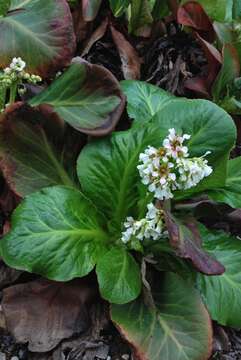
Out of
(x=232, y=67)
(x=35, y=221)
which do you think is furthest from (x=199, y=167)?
(x=232, y=67)

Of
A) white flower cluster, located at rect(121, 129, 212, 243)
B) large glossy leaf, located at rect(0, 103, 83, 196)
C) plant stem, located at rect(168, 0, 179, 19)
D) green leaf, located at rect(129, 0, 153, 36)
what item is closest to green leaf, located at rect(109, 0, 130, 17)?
green leaf, located at rect(129, 0, 153, 36)

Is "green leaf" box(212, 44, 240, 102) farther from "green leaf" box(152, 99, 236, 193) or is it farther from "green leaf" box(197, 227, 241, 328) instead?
"green leaf" box(197, 227, 241, 328)

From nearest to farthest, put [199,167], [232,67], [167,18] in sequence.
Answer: [199,167]
[232,67]
[167,18]

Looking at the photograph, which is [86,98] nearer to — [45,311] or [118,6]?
[118,6]

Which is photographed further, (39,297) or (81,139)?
(81,139)

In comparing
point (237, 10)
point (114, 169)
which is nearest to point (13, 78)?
point (114, 169)

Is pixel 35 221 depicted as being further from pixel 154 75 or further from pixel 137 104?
pixel 154 75

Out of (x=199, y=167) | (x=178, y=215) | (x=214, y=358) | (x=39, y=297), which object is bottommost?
(x=214, y=358)
